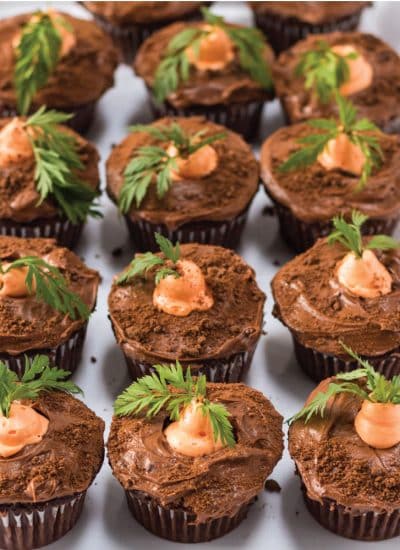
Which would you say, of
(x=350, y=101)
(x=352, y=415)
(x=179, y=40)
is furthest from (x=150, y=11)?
(x=352, y=415)

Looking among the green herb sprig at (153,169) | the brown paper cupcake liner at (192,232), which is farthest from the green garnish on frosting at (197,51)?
the brown paper cupcake liner at (192,232)

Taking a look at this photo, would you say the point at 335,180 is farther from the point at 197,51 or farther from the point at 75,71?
the point at 75,71

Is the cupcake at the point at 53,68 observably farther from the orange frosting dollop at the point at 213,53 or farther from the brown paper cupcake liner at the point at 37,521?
the brown paper cupcake liner at the point at 37,521

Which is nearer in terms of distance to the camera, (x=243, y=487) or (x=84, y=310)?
(x=243, y=487)

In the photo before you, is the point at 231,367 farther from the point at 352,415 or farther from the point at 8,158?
the point at 8,158

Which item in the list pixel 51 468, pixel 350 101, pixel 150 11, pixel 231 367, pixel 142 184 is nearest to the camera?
pixel 51 468

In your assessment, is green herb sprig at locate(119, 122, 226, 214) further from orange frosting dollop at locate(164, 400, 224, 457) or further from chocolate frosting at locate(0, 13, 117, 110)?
orange frosting dollop at locate(164, 400, 224, 457)

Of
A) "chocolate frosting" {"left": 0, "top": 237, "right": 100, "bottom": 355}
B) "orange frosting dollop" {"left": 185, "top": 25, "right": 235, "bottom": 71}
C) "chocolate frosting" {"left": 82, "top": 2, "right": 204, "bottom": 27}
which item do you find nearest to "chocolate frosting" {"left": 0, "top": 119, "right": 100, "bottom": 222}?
"chocolate frosting" {"left": 0, "top": 237, "right": 100, "bottom": 355}
